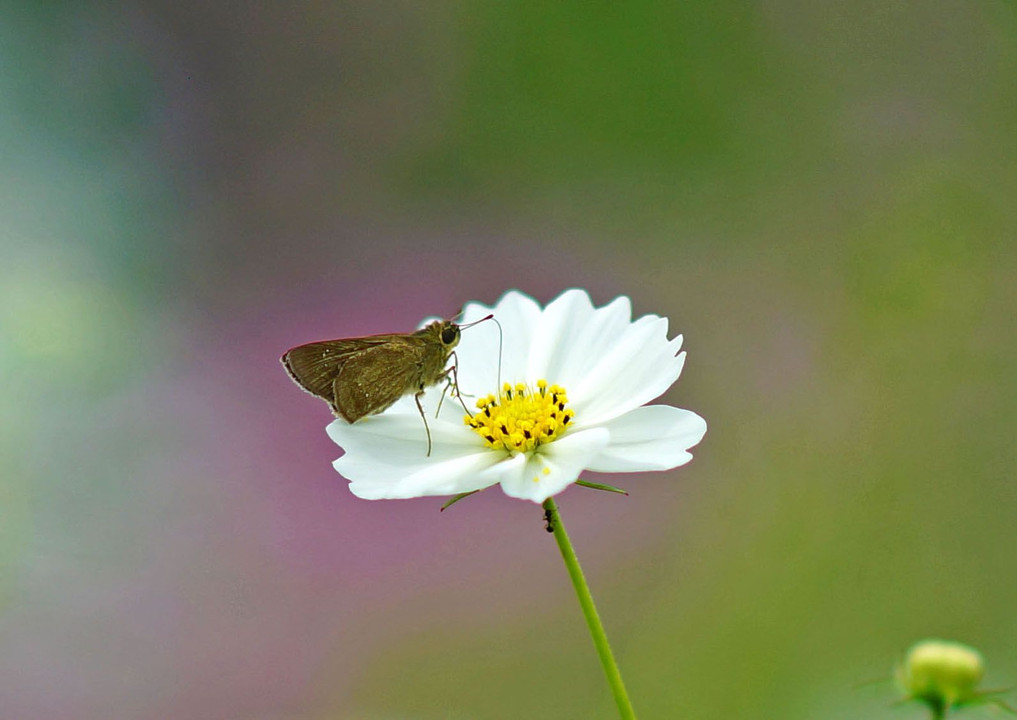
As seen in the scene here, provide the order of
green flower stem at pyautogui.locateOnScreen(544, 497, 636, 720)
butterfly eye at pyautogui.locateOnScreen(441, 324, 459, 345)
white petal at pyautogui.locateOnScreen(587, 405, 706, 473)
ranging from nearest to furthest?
green flower stem at pyautogui.locateOnScreen(544, 497, 636, 720) → white petal at pyautogui.locateOnScreen(587, 405, 706, 473) → butterfly eye at pyautogui.locateOnScreen(441, 324, 459, 345)

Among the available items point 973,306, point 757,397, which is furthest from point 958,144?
point 757,397

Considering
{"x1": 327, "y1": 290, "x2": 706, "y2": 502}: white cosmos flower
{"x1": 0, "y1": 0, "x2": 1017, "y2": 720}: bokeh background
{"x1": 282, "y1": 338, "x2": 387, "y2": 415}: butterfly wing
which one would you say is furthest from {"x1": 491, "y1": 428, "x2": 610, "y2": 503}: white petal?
{"x1": 0, "y1": 0, "x2": 1017, "y2": 720}: bokeh background

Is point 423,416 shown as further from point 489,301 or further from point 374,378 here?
point 489,301

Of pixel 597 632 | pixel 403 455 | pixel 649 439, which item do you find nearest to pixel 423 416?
pixel 403 455

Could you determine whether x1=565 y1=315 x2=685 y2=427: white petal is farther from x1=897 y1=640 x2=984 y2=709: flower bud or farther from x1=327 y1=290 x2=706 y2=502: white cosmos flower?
x1=897 y1=640 x2=984 y2=709: flower bud

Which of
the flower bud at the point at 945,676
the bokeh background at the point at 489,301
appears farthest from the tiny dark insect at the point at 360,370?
the bokeh background at the point at 489,301

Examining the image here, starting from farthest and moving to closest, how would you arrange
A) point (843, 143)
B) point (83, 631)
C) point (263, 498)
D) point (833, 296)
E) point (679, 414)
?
point (843, 143) → point (833, 296) → point (263, 498) → point (83, 631) → point (679, 414)

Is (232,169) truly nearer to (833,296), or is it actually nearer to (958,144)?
(833,296)
